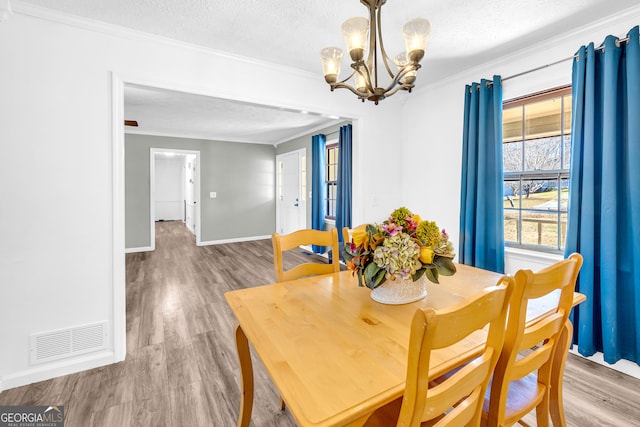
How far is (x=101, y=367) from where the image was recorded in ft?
7.06

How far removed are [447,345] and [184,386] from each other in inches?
74.9

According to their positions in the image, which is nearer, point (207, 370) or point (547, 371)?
point (547, 371)

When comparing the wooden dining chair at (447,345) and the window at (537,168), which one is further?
the window at (537,168)

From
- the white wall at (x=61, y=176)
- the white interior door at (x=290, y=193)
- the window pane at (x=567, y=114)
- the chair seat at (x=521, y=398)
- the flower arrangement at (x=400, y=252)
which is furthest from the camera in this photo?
the white interior door at (x=290, y=193)

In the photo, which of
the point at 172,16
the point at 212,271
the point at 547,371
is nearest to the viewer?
the point at 547,371

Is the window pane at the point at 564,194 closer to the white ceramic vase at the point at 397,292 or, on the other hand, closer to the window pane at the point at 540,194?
the window pane at the point at 540,194

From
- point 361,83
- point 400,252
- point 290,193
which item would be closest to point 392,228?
point 400,252

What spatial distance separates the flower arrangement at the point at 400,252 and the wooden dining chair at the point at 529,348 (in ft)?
1.10

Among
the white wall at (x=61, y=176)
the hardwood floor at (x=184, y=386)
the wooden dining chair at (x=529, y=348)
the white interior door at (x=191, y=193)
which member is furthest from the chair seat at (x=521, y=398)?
the white interior door at (x=191, y=193)

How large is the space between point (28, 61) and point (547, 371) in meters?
3.36

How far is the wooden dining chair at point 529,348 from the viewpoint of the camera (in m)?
0.98

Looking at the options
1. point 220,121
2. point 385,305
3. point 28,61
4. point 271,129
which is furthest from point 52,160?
point 271,129

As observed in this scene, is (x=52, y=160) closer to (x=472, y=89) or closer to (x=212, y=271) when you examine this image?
(x=212, y=271)

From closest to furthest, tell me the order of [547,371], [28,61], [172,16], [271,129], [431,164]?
[547,371]
[28,61]
[172,16]
[431,164]
[271,129]
